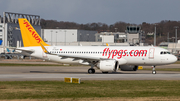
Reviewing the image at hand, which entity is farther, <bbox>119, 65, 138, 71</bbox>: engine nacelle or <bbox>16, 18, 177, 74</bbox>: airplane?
<bbox>119, 65, 138, 71</bbox>: engine nacelle

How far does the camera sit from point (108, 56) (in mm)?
39750

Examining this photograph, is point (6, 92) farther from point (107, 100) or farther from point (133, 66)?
point (133, 66)

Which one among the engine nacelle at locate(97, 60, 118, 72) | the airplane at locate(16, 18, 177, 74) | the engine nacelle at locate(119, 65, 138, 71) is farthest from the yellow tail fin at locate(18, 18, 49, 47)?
the engine nacelle at locate(119, 65, 138, 71)

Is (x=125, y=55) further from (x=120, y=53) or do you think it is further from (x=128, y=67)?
(x=128, y=67)

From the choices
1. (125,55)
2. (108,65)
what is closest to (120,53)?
(125,55)

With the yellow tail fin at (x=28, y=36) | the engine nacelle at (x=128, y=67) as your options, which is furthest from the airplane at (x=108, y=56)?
the yellow tail fin at (x=28, y=36)

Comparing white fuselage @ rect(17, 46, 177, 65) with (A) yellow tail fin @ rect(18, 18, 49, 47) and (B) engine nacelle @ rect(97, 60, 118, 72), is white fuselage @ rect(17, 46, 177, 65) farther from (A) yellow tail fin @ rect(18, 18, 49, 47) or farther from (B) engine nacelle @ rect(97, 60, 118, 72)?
(A) yellow tail fin @ rect(18, 18, 49, 47)

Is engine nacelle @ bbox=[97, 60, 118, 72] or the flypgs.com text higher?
the flypgs.com text

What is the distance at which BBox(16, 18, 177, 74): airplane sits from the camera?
126ft

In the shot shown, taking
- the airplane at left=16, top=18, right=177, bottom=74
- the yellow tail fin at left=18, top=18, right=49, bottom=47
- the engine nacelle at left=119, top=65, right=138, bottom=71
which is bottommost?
the engine nacelle at left=119, top=65, right=138, bottom=71

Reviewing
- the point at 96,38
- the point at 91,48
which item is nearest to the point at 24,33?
the point at 91,48

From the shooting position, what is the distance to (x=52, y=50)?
41688mm

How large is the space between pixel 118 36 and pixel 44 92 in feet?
441

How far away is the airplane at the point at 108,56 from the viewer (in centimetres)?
3841
